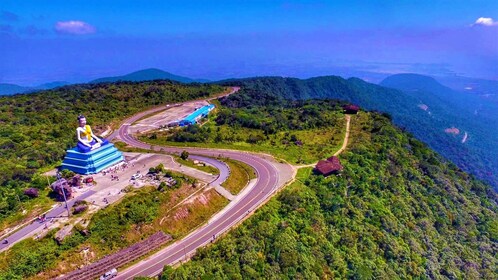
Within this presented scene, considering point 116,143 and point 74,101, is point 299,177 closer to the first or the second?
point 116,143

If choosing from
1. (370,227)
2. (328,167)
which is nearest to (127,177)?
(328,167)

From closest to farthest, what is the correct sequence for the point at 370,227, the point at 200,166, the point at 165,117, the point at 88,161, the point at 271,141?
the point at 88,161 < the point at 370,227 < the point at 200,166 < the point at 271,141 < the point at 165,117

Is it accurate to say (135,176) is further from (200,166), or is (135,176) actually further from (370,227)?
(370,227)

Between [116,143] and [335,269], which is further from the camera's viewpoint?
[116,143]

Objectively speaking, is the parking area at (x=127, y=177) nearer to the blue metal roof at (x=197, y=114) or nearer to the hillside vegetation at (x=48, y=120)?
the hillside vegetation at (x=48, y=120)

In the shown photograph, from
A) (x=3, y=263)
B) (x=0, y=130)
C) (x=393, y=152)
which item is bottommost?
(x=393, y=152)

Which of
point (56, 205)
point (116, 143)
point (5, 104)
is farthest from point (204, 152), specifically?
point (5, 104)
